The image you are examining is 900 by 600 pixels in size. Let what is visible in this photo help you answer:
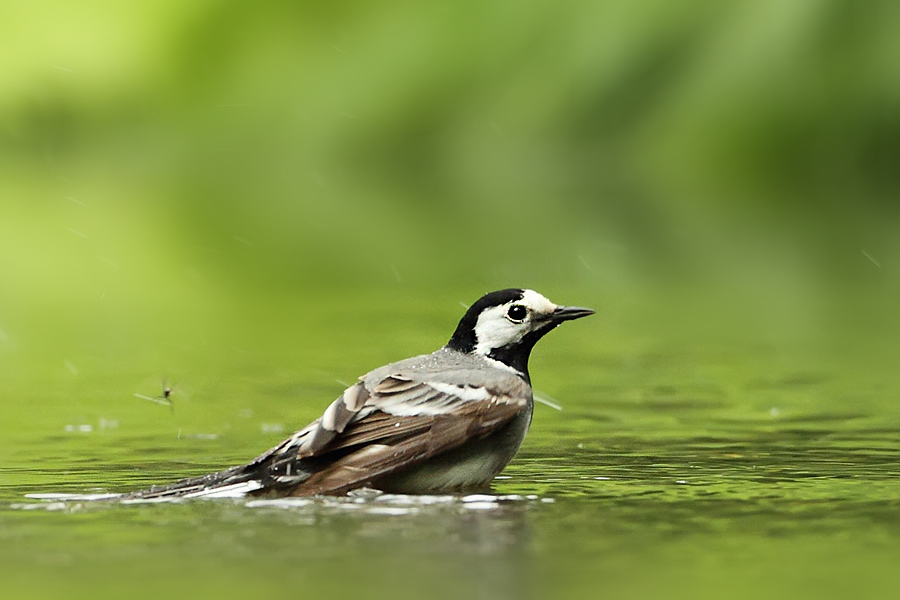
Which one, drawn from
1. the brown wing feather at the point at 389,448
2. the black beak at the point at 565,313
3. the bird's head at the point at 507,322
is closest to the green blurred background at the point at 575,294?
the brown wing feather at the point at 389,448

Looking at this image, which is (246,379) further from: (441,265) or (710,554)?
(441,265)

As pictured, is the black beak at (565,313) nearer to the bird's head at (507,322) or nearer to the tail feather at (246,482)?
the bird's head at (507,322)

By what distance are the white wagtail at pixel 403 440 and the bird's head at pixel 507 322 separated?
0.23 m

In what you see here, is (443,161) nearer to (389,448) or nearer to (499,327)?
(499,327)

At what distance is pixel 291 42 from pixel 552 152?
26.3 m

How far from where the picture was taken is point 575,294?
20.9 meters

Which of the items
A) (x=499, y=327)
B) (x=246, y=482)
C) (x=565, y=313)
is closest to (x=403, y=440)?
(x=246, y=482)

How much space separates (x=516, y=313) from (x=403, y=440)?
4.02ft

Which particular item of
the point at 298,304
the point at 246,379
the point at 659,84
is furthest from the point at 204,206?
the point at 659,84

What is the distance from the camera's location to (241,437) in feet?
38.1

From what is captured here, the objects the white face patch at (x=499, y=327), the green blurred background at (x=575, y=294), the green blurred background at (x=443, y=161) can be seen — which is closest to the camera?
the green blurred background at (x=575, y=294)

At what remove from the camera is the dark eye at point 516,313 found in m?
9.66

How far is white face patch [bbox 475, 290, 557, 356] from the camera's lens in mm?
9641

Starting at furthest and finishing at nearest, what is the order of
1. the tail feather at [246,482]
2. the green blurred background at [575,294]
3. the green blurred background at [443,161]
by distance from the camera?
the green blurred background at [443,161] → the tail feather at [246,482] → the green blurred background at [575,294]
